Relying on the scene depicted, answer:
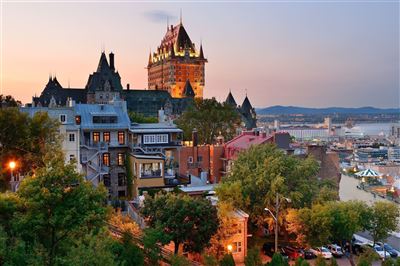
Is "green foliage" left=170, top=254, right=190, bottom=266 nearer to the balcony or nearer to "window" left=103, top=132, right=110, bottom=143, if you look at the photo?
the balcony

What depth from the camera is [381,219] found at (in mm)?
36812

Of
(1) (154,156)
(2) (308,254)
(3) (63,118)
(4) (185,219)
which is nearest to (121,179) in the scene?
(1) (154,156)

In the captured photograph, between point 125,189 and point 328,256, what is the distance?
21.8 meters

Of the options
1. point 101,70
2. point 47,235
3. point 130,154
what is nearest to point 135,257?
point 47,235

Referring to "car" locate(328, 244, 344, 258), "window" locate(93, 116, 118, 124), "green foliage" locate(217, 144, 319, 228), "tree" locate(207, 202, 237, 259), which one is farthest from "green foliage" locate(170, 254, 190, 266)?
"window" locate(93, 116, 118, 124)

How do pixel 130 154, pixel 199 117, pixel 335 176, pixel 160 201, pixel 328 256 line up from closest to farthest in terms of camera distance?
pixel 160 201 < pixel 328 256 < pixel 130 154 < pixel 335 176 < pixel 199 117

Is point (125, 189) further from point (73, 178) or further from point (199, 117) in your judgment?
point (199, 117)

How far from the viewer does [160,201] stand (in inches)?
1280

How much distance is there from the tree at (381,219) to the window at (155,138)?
74.1 feet

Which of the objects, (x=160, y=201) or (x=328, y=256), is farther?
(x=328, y=256)

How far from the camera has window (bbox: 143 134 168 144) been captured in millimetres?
48219

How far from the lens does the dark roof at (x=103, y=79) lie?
420ft

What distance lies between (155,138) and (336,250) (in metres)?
21.6

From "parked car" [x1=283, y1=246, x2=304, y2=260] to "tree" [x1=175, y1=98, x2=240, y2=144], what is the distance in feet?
135
